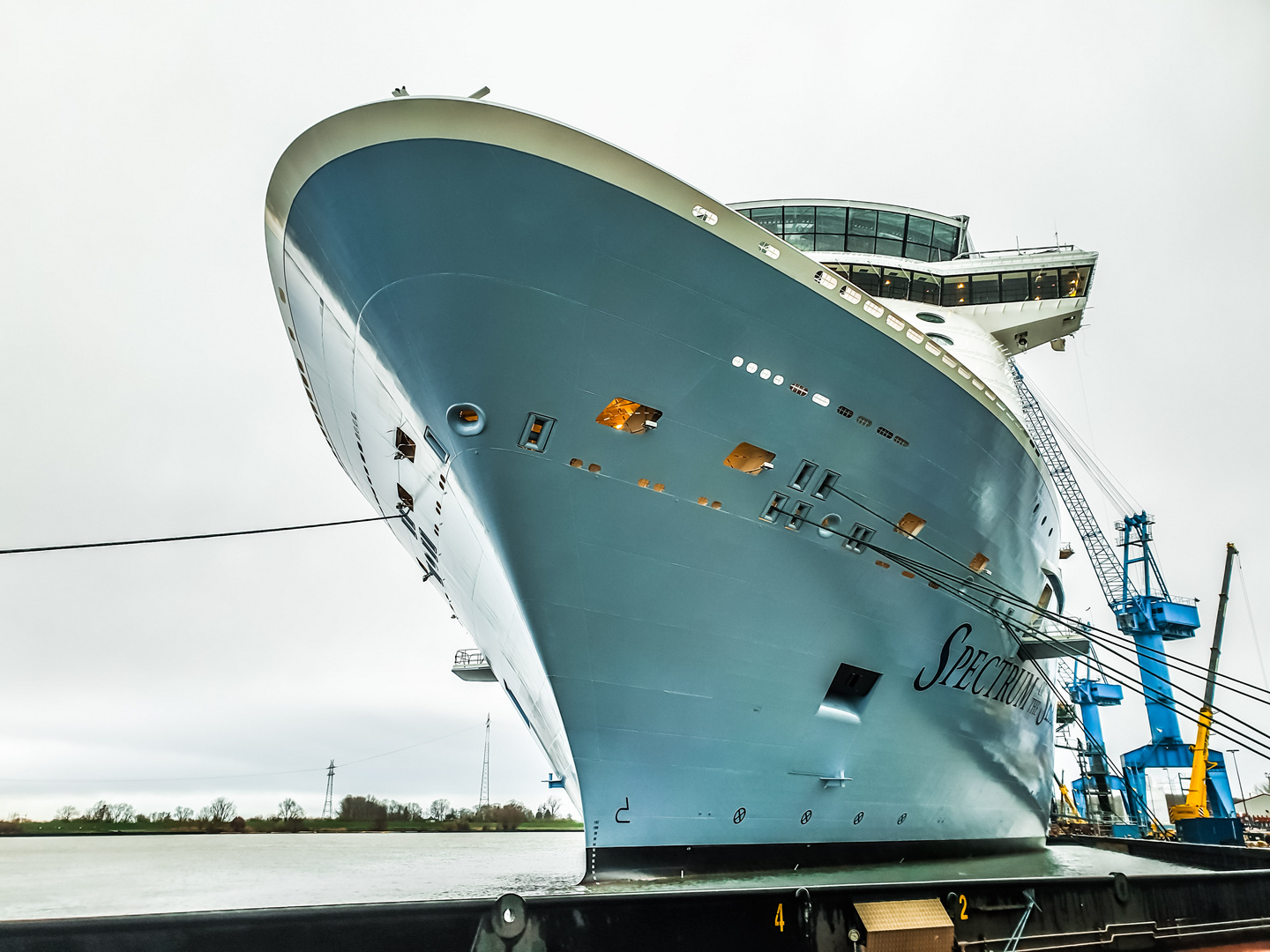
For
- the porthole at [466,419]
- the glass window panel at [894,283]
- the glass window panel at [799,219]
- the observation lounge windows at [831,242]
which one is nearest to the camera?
the porthole at [466,419]

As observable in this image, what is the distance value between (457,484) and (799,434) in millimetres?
3457

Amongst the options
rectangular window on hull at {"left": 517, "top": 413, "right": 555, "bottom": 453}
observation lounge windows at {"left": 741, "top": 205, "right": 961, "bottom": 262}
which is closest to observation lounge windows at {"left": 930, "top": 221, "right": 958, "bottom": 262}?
observation lounge windows at {"left": 741, "top": 205, "right": 961, "bottom": 262}

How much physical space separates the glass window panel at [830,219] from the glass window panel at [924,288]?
1.89 m

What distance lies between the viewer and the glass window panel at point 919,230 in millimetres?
16125

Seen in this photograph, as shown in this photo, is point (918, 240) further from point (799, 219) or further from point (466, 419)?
point (466, 419)

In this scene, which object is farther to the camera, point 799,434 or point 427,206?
point 799,434

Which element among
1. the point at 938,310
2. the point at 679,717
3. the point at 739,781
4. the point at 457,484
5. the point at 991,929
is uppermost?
the point at 938,310

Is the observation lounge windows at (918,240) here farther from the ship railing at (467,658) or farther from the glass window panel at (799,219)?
the ship railing at (467,658)

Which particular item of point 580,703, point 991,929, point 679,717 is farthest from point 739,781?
point 991,929

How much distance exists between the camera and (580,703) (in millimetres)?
7496

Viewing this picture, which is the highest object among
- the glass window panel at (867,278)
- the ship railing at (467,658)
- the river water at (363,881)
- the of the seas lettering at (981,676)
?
the glass window panel at (867,278)

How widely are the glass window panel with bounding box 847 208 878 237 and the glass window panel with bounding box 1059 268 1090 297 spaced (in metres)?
3.85

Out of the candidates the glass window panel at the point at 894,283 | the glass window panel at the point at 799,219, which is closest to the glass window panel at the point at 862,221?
the glass window panel at the point at 799,219

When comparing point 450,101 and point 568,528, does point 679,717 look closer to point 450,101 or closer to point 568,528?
point 568,528
